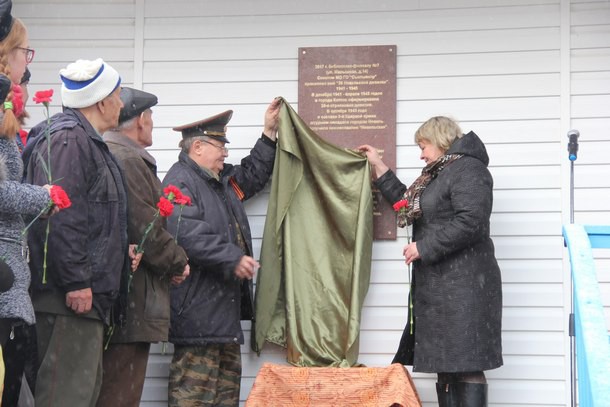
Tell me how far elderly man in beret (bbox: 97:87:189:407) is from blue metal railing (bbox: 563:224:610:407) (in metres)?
2.45

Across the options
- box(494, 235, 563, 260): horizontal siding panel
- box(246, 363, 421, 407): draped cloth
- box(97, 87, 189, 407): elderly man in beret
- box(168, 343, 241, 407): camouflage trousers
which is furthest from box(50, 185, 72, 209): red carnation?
box(494, 235, 563, 260): horizontal siding panel

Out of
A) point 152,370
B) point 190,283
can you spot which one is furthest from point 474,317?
point 152,370

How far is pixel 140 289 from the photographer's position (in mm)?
5742

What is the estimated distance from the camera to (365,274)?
704 cm

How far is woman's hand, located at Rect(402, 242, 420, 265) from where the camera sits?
21.7 feet

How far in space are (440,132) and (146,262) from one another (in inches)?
84.9

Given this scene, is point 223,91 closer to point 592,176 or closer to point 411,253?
point 411,253

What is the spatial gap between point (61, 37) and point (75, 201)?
10.0 ft

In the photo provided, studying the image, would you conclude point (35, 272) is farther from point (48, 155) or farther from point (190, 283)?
point (190, 283)

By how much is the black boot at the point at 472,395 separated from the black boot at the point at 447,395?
0.11 feet

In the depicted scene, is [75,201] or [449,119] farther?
[449,119]

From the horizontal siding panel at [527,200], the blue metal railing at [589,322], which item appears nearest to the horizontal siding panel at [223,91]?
the horizontal siding panel at [527,200]

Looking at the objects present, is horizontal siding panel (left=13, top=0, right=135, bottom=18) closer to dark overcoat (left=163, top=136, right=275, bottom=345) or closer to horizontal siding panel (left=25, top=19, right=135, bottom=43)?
horizontal siding panel (left=25, top=19, right=135, bottom=43)

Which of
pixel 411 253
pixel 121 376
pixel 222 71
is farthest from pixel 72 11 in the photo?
pixel 121 376
